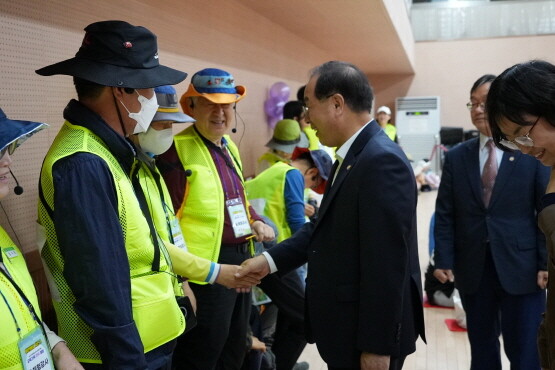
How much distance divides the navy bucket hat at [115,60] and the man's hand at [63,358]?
2.29ft

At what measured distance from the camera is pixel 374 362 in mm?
1601

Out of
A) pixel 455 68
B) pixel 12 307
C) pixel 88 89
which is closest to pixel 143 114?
pixel 88 89

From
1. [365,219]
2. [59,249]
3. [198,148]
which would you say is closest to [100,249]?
[59,249]

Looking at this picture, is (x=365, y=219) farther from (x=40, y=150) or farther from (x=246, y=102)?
(x=246, y=102)

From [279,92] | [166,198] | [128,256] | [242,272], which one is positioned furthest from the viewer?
[279,92]

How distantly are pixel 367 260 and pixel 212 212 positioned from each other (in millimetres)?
898

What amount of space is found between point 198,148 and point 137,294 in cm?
103

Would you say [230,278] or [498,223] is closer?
[230,278]

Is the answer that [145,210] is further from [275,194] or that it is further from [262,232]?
[275,194]

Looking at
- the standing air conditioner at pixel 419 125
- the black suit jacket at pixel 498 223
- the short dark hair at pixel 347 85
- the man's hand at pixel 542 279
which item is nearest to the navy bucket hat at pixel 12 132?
the short dark hair at pixel 347 85

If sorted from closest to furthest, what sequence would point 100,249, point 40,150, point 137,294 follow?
point 100,249, point 137,294, point 40,150

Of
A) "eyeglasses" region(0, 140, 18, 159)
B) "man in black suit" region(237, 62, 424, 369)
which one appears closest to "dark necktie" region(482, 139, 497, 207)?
"man in black suit" region(237, 62, 424, 369)

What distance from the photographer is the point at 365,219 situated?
5.16 ft

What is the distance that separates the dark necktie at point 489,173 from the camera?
8.20ft
